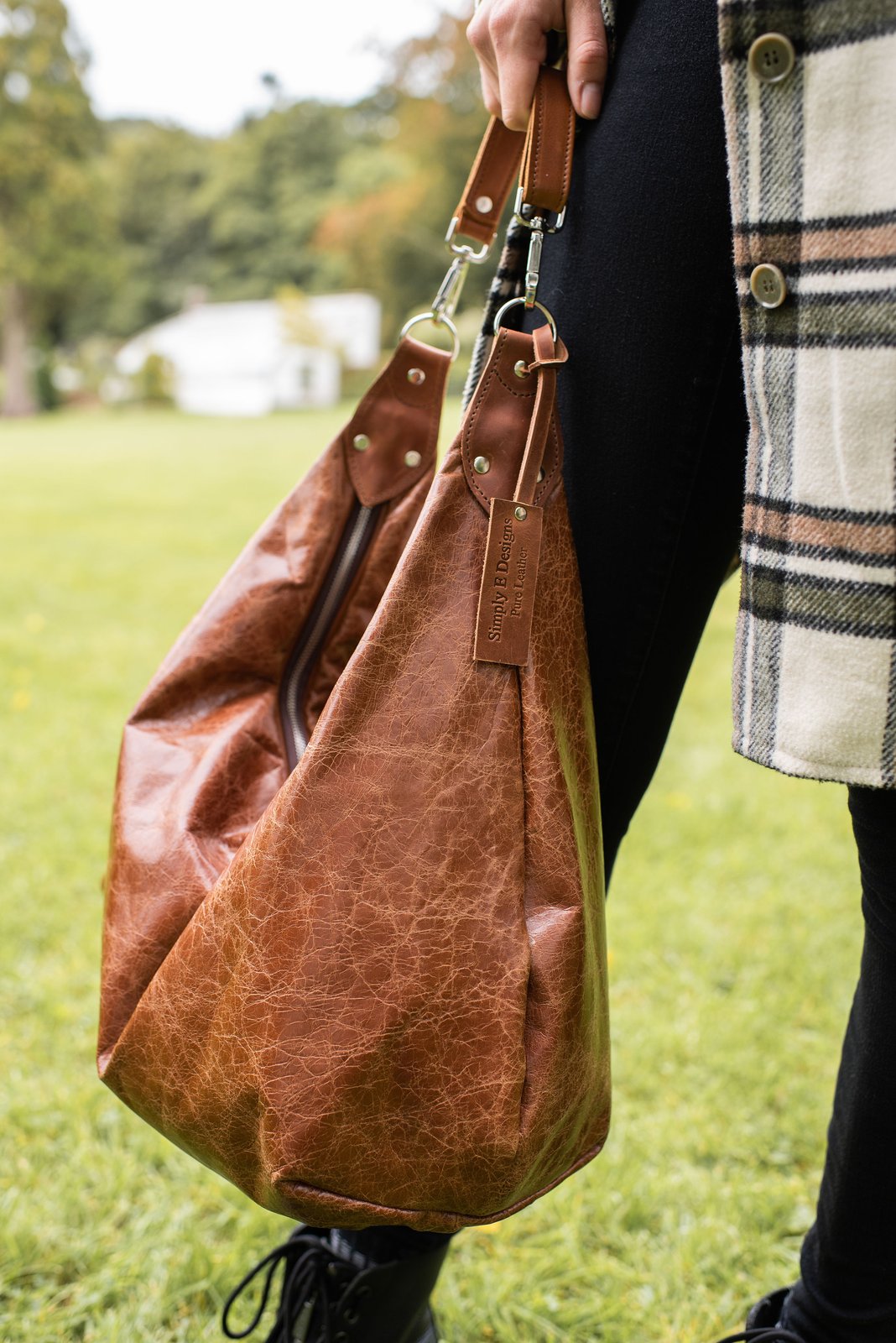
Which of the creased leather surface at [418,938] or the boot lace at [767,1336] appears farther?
the boot lace at [767,1336]

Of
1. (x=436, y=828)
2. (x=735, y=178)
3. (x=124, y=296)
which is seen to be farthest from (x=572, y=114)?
(x=124, y=296)

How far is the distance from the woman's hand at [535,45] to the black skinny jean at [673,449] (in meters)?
0.02

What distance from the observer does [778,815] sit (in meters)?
2.99

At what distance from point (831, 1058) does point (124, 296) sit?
53555 mm

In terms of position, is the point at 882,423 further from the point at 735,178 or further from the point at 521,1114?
the point at 521,1114

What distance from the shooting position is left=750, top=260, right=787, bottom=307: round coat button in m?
0.73

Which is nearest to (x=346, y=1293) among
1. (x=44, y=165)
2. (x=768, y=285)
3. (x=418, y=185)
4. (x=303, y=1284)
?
(x=303, y=1284)

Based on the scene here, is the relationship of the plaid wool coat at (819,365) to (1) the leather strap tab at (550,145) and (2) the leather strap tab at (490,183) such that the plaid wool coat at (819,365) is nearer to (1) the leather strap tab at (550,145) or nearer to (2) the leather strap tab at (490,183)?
(1) the leather strap tab at (550,145)

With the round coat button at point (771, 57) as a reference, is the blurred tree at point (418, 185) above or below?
above

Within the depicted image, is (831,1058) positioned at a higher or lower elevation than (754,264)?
lower

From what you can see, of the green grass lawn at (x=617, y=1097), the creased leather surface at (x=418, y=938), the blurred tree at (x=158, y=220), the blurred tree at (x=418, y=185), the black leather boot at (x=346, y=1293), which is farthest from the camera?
the blurred tree at (x=158, y=220)

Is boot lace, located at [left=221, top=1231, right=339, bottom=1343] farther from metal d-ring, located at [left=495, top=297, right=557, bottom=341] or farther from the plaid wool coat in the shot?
metal d-ring, located at [left=495, top=297, right=557, bottom=341]

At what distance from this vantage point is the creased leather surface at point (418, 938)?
32.4 inches

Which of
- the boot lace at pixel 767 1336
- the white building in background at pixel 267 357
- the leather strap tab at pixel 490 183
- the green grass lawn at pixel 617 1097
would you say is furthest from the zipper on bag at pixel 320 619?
the white building in background at pixel 267 357
